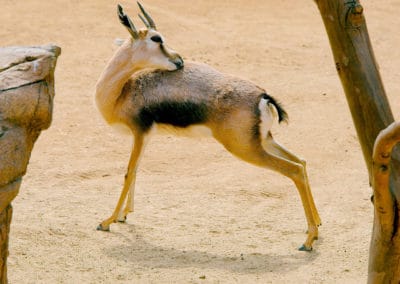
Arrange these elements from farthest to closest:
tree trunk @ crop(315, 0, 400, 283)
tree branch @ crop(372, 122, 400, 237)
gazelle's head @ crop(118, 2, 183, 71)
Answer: gazelle's head @ crop(118, 2, 183, 71)
tree trunk @ crop(315, 0, 400, 283)
tree branch @ crop(372, 122, 400, 237)

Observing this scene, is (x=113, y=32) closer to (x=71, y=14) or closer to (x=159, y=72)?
(x=71, y=14)

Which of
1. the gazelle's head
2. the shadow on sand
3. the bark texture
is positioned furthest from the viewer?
the gazelle's head

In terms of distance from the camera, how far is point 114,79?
369 inches

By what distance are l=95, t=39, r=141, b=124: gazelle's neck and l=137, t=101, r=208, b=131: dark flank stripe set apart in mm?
399

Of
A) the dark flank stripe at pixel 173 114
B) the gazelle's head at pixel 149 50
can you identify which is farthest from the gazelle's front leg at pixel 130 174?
the gazelle's head at pixel 149 50

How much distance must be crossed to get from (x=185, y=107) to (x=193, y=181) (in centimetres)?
189

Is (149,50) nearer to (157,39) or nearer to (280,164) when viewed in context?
(157,39)

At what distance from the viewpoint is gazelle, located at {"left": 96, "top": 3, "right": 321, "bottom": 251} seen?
870 centimetres

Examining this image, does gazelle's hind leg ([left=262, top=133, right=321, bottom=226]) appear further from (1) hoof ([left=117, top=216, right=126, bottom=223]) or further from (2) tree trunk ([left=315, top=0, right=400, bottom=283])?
(2) tree trunk ([left=315, top=0, right=400, bottom=283])

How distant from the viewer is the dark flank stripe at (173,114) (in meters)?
8.85

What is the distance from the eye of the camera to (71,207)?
9.54 m

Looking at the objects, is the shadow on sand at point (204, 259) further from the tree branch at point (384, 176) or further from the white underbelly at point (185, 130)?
the tree branch at point (384, 176)

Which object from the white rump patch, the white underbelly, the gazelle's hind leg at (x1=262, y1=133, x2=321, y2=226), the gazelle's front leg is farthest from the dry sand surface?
the white rump patch

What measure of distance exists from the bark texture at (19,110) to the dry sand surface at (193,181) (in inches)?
83.8
